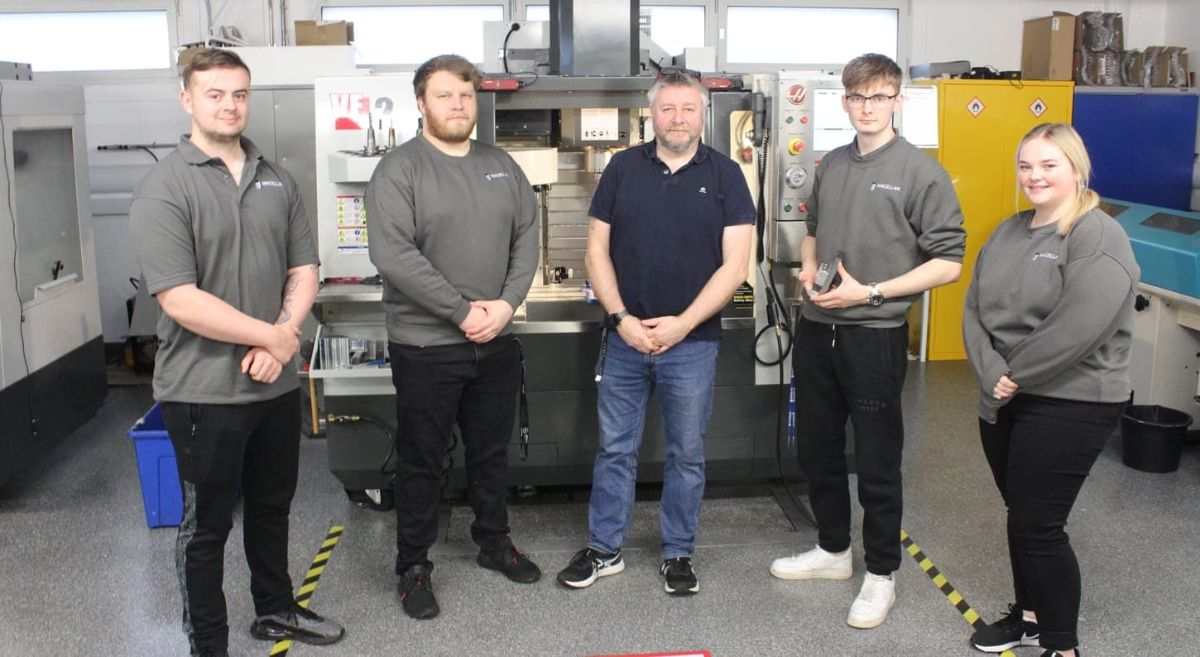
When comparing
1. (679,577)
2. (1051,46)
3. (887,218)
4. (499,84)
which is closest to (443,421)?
(679,577)

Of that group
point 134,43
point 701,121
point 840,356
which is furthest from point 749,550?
point 134,43

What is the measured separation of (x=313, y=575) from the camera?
3.25 meters

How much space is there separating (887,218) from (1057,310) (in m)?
0.54

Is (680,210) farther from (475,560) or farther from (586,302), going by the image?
(475,560)

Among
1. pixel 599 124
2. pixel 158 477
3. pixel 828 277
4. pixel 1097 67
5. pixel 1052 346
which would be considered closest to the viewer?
pixel 1052 346

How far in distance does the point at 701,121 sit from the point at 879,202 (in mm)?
539

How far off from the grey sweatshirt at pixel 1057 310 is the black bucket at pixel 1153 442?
1.94 m

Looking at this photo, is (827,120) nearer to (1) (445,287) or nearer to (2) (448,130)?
(2) (448,130)

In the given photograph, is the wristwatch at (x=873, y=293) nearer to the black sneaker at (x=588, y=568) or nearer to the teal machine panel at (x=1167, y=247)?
the black sneaker at (x=588, y=568)

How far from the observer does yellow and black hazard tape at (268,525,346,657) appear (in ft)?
9.18

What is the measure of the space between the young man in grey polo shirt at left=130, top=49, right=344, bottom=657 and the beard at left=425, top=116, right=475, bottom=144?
421 millimetres

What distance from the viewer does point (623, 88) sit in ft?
11.0

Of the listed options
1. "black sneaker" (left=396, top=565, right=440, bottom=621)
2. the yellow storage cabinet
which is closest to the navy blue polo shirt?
"black sneaker" (left=396, top=565, right=440, bottom=621)

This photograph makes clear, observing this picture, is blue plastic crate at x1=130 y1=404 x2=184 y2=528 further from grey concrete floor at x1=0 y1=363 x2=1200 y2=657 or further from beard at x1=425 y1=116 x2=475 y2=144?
beard at x1=425 y1=116 x2=475 y2=144
